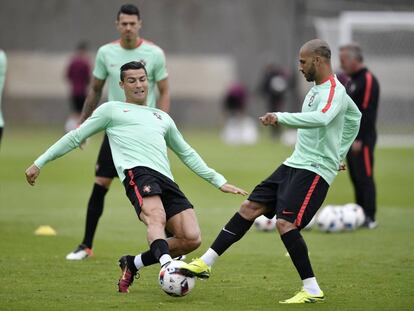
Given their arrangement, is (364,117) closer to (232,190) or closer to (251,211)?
(251,211)

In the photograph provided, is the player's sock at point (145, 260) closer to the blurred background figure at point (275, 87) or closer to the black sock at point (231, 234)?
the black sock at point (231, 234)

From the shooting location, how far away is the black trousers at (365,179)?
14125mm

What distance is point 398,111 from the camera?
31797 millimetres

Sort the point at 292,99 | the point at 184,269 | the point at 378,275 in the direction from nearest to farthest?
the point at 184,269, the point at 378,275, the point at 292,99

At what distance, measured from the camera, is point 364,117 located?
14.1 meters

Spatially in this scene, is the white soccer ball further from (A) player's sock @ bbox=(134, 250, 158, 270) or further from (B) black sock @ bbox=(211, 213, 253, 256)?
(A) player's sock @ bbox=(134, 250, 158, 270)

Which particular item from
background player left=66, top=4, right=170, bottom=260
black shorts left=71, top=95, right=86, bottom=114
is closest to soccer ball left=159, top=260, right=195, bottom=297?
background player left=66, top=4, right=170, bottom=260

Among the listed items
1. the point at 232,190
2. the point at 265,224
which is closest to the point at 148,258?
the point at 232,190

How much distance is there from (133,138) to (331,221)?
5156 millimetres

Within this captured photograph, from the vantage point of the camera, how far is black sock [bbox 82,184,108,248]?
11086 mm

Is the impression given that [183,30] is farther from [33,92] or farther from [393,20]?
[393,20]

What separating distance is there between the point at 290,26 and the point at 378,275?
29780mm

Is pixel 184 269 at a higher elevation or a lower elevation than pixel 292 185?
lower

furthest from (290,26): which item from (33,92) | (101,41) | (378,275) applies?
(378,275)
